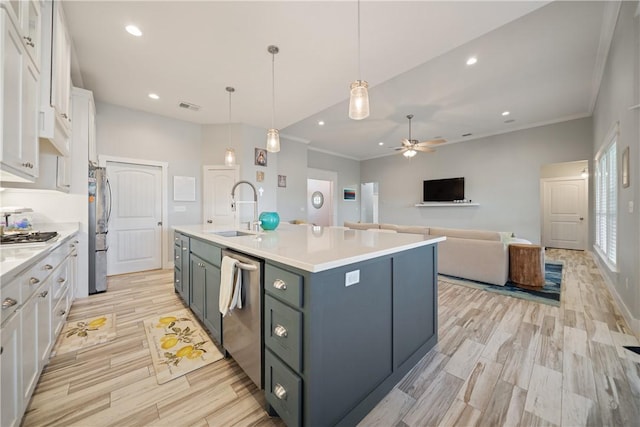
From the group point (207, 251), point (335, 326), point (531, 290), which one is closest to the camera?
point (335, 326)

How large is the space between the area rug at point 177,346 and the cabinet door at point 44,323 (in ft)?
2.00

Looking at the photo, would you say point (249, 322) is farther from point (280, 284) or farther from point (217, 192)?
point (217, 192)

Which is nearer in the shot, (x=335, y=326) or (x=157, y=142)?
(x=335, y=326)

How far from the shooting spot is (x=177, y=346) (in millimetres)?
2020

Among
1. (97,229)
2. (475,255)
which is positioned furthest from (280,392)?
(97,229)

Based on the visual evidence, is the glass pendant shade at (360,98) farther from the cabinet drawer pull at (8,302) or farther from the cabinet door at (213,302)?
the cabinet drawer pull at (8,302)

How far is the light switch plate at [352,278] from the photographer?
4.08ft

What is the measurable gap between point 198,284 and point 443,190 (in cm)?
681

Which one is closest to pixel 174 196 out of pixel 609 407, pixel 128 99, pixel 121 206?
pixel 121 206

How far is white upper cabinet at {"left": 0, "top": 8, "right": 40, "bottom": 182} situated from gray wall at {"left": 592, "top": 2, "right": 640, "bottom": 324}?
4484 millimetres

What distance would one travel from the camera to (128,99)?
3885mm

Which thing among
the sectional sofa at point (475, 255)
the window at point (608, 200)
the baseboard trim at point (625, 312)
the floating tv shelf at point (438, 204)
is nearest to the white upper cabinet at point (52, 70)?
the sectional sofa at point (475, 255)

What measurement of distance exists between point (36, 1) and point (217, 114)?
273 centimetres

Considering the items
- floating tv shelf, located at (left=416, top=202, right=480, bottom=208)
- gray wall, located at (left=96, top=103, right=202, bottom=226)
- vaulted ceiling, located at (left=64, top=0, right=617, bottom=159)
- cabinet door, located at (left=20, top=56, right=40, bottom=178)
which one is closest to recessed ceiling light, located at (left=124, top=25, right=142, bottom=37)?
vaulted ceiling, located at (left=64, top=0, right=617, bottom=159)
